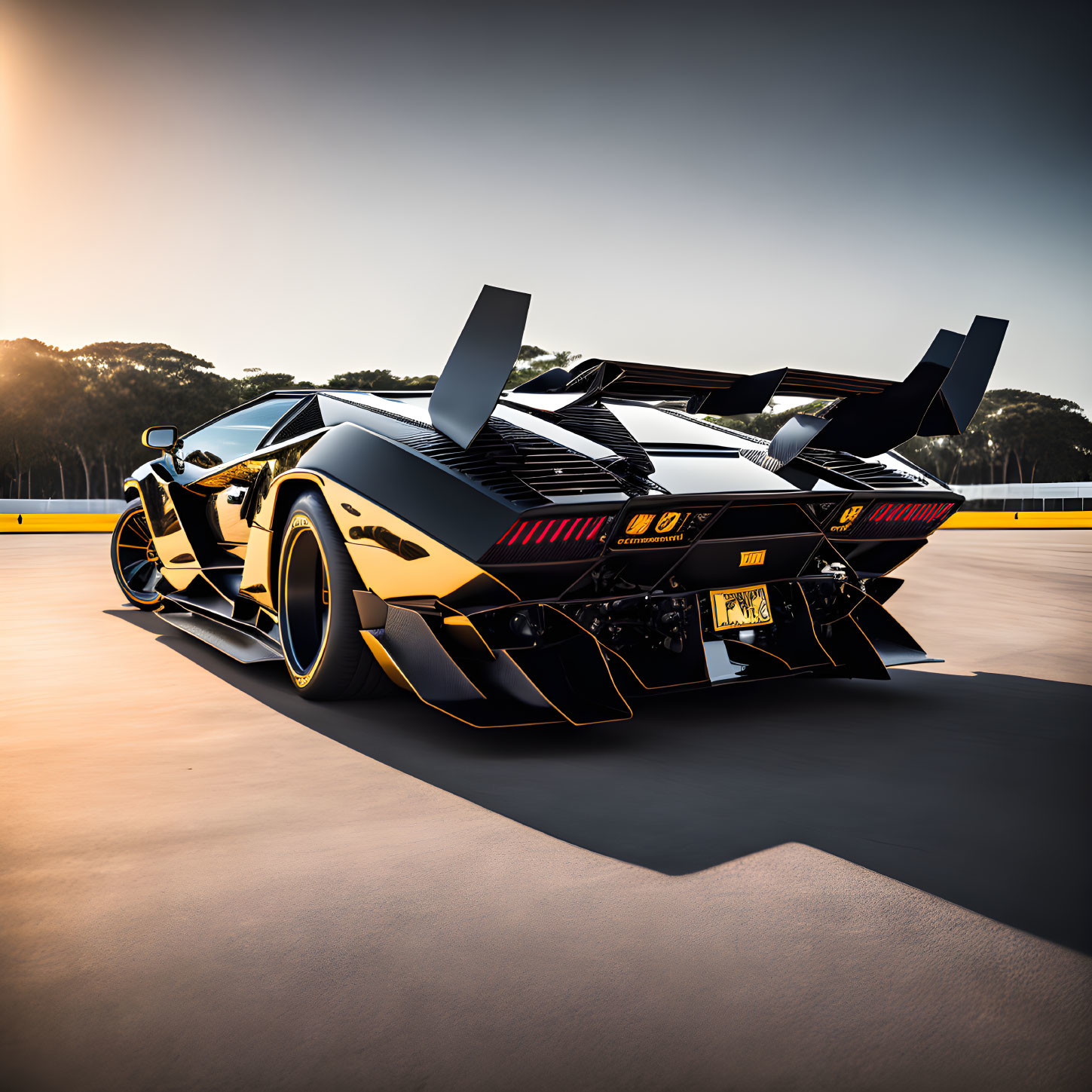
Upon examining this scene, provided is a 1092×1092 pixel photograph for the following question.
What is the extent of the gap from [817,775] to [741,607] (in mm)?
915

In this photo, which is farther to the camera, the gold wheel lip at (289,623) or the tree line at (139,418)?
the tree line at (139,418)

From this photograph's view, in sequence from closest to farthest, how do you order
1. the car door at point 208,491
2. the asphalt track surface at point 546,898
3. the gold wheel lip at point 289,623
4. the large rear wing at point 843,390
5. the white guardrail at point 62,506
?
the asphalt track surface at point 546,898
the large rear wing at point 843,390
the gold wheel lip at point 289,623
the car door at point 208,491
the white guardrail at point 62,506

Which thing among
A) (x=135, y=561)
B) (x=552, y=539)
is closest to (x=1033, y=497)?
(x=135, y=561)

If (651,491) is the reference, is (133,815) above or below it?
below

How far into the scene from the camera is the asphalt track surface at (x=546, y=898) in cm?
138

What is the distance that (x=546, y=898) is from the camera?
190 cm

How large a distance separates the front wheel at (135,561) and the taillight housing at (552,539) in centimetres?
424

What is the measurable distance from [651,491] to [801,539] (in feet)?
2.70

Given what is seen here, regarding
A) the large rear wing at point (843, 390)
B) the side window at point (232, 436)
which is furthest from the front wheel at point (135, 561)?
the large rear wing at point (843, 390)

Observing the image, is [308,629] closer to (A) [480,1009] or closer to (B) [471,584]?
(B) [471,584]

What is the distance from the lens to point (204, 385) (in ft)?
177

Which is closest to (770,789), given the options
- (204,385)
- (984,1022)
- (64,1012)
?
→ (984,1022)

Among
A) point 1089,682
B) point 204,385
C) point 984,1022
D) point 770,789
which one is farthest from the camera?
point 204,385

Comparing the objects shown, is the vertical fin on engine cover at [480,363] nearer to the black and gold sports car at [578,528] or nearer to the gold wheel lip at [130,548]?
the black and gold sports car at [578,528]
